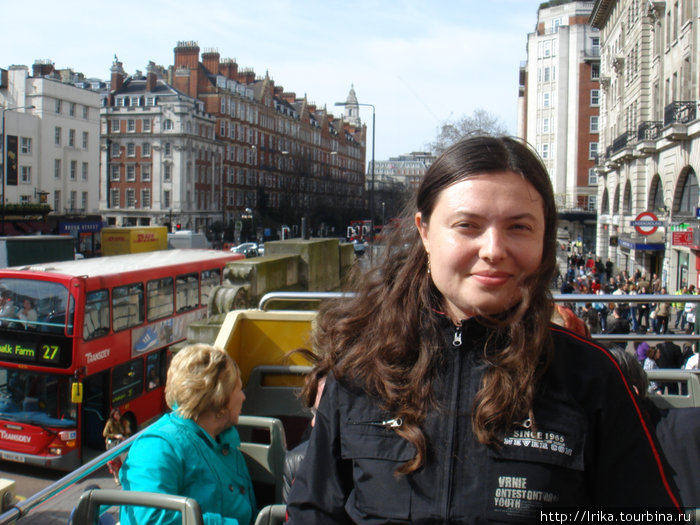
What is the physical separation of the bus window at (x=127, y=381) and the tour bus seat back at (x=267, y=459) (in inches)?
363

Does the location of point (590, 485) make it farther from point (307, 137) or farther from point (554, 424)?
point (307, 137)

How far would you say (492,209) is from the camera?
163 centimetres

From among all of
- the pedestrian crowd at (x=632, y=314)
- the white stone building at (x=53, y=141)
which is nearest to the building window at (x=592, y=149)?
the white stone building at (x=53, y=141)

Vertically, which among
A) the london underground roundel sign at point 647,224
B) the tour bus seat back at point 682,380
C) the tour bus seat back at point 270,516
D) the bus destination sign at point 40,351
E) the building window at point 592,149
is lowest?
the bus destination sign at point 40,351

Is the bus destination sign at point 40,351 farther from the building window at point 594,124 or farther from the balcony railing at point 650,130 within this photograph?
the building window at point 594,124

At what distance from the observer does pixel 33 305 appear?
11.6 m

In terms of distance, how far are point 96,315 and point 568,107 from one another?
62465 millimetres

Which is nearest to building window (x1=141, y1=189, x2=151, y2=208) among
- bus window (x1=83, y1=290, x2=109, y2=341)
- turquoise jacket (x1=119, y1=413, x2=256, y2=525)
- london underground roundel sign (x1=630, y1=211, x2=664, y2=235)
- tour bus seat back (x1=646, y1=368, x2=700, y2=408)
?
london underground roundel sign (x1=630, y1=211, x2=664, y2=235)

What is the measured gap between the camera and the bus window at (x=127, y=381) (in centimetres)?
1198

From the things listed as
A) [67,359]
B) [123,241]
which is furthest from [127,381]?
[123,241]

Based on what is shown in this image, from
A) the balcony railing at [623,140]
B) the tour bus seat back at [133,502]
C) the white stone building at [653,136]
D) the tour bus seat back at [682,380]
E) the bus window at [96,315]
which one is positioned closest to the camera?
the tour bus seat back at [133,502]

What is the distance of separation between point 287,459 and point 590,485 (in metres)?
1.50

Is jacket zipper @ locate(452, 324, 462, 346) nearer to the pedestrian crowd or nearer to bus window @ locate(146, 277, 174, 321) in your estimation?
the pedestrian crowd

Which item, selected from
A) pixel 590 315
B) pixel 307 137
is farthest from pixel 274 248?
pixel 307 137
